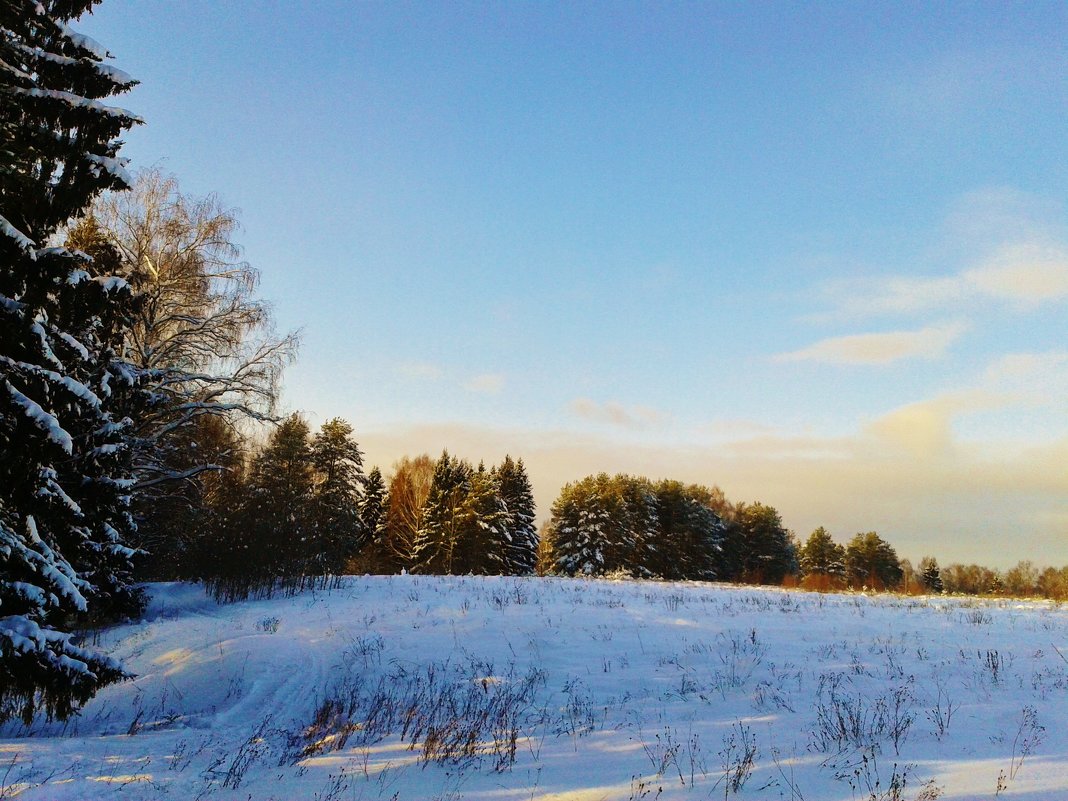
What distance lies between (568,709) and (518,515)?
41404 mm

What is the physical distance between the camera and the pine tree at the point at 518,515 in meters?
46.5

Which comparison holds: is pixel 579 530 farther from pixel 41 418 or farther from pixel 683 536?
pixel 41 418

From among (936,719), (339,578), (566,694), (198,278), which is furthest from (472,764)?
(198,278)

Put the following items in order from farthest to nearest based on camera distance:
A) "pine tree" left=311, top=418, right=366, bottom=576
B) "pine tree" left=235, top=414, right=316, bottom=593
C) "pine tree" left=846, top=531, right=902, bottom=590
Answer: "pine tree" left=846, top=531, right=902, bottom=590, "pine tree" left=311, top=418, right=366, bottom=576, "pine tree" left=235, top=414, right=316, bottom=593

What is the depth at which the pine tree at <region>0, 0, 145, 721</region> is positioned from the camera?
587 cm

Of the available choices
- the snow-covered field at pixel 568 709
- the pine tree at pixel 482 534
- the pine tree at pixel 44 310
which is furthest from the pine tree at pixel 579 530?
the pine tree at pixel 44 310

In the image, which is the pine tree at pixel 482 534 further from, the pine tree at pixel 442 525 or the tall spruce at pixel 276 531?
the tall spruce at pixel 276 531

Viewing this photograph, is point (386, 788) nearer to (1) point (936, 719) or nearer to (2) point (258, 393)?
(1) point (936, 719)

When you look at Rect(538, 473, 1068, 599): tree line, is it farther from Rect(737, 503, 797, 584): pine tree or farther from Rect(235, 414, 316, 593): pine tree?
Rect(235, 414, 316, 593): pine tree

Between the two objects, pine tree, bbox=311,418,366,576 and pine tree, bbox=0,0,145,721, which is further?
pine tree, bbox=311,418,366,576

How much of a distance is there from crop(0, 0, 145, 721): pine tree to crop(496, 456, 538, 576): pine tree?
3986cm

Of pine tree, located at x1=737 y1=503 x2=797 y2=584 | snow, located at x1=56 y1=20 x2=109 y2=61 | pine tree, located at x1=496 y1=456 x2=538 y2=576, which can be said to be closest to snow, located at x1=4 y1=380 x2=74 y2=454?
snow, located at x1=56 y1=20 x2=109 y2=61

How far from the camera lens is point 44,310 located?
20.8ft

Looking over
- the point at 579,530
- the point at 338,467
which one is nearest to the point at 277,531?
the point at 338,467
